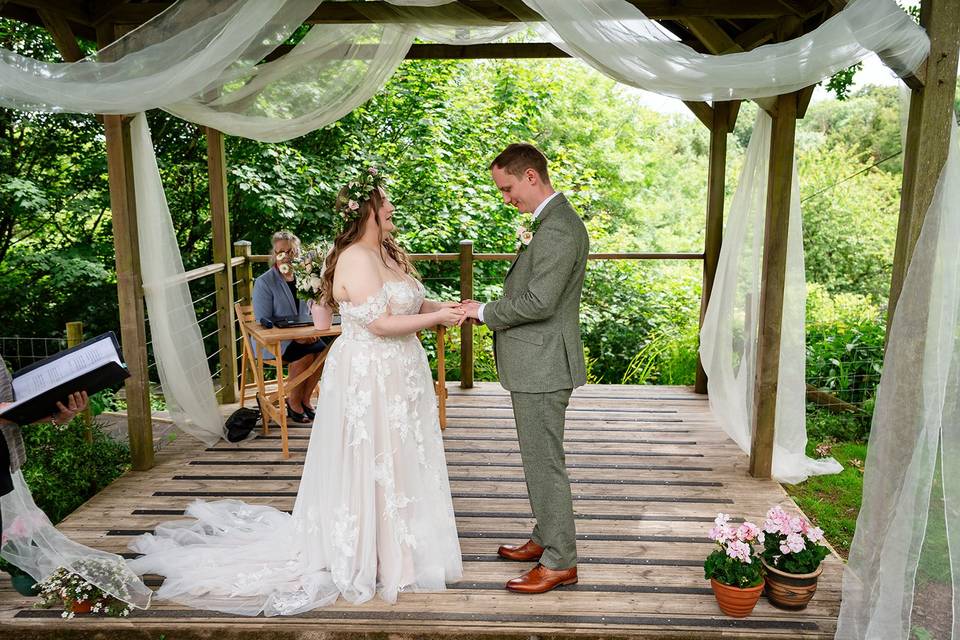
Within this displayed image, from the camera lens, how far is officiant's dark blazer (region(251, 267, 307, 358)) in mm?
5387

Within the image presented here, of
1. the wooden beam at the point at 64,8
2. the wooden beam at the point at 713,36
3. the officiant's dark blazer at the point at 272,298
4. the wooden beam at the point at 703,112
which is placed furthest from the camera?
the wooden beam at the point at 703,112

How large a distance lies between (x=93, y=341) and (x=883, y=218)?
13458mm

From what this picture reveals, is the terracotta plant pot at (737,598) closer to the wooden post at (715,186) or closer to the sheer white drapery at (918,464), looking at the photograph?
the sheer white drapery at (918,464)

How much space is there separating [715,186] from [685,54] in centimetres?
323

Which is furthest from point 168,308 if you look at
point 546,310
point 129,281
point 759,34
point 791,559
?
point 759,34

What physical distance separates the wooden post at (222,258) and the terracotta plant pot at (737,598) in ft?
14.4

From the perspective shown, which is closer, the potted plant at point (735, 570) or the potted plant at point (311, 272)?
the potted plant at point (735, 570)

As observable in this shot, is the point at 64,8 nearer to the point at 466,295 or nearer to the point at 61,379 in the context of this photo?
the point at 61,379

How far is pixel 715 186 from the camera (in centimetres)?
617

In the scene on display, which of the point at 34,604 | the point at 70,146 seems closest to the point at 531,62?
the point at 70,146

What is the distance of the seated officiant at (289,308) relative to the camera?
541 centimetres

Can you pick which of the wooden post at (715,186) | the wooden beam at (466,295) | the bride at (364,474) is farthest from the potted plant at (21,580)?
the wooden post at (715,186)

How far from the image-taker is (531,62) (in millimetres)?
13805

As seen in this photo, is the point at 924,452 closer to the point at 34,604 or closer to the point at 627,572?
the point at 627,572
